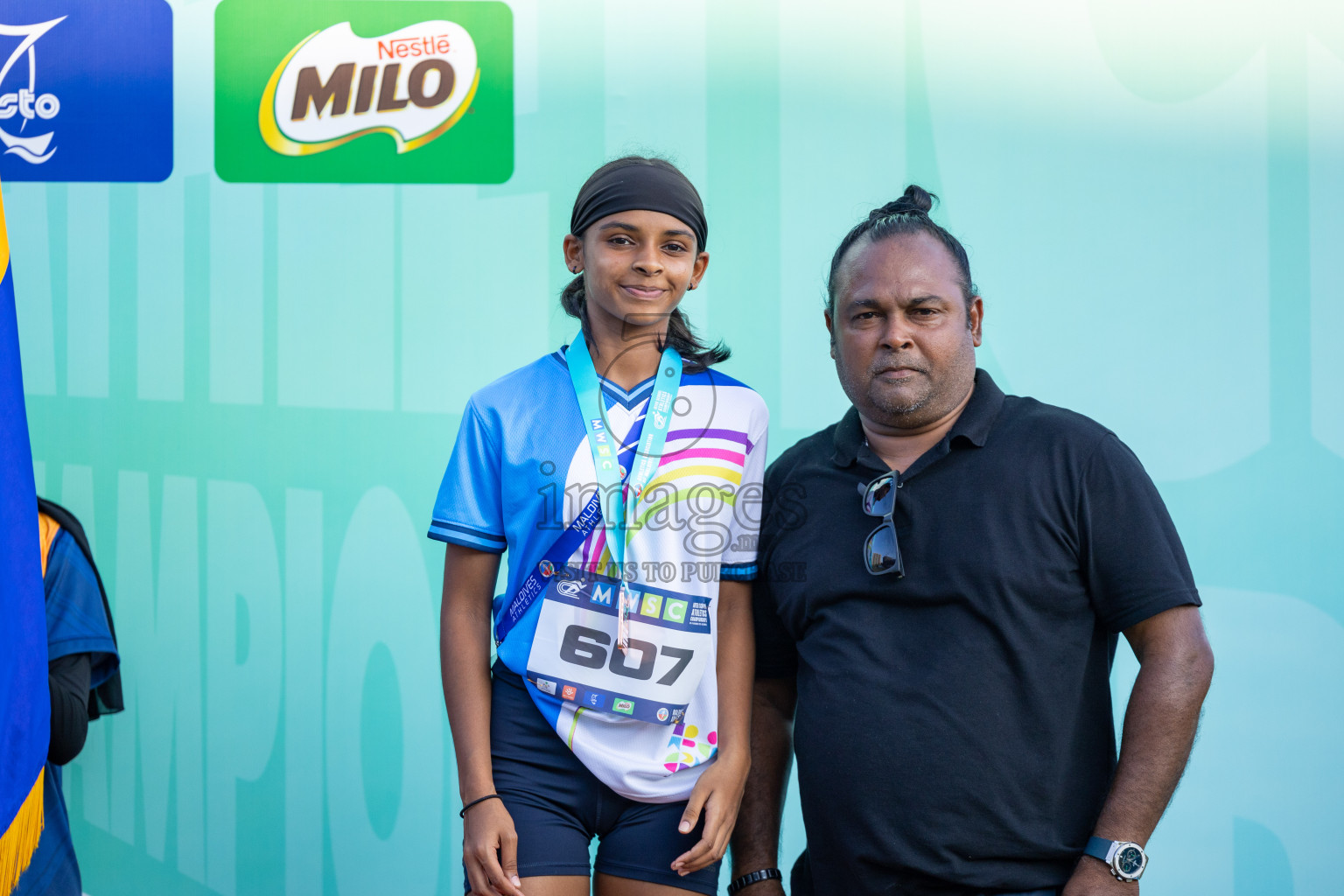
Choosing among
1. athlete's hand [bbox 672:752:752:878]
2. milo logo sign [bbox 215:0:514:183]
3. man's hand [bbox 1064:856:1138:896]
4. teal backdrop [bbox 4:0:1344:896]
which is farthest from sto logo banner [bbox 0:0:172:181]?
man's hand [bbox 1064:856:1138:896]

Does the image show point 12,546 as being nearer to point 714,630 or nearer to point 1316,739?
point 714,630

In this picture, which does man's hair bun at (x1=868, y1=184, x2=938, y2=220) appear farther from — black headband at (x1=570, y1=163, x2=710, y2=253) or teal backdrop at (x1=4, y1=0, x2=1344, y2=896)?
teal backdrop at (x1=4, y1=0, x2=1344, y2=896)

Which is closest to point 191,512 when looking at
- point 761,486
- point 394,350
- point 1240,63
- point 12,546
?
point 394,350

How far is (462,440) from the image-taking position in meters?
1.67

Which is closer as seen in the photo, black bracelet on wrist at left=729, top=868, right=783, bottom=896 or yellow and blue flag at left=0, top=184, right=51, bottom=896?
yellow and blue flag at left=0, top=184, right=51, bottom=896

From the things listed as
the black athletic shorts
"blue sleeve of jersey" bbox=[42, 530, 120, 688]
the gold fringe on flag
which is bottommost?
the gold fringe on flag

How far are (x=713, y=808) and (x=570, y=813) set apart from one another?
0.74 ft

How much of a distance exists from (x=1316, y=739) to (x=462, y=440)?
202 centimetres

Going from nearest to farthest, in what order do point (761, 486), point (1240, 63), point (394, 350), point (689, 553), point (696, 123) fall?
point (689, 553) → point (761, 486) → point (1240, 63) → point (696, 123) → point (394, 350)

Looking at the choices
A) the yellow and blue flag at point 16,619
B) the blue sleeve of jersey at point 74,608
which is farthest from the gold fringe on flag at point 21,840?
the blue sleeve of jersey at point 74,608

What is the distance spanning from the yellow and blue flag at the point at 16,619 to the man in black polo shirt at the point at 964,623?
3.94 ft

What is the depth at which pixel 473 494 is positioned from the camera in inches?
64.8

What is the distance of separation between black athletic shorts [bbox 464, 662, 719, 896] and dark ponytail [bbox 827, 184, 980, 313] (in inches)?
33.7

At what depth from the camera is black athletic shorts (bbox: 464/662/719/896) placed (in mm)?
1597
